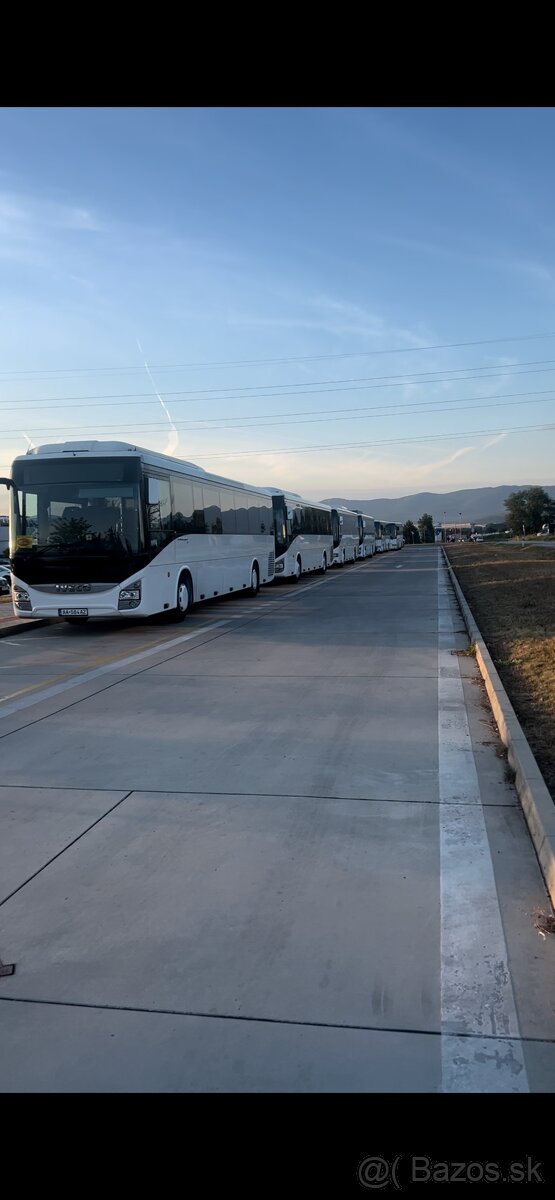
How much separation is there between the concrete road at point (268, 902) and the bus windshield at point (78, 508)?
19.5ft

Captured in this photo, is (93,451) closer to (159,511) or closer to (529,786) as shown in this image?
(159,511)

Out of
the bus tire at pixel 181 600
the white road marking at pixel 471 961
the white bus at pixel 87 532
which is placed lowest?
the white road marking at pixel 471 961

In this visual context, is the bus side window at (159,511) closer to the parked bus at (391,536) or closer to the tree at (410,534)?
the parked bus at (391,536)

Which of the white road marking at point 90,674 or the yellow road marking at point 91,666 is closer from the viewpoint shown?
the white road marking at point 90,674

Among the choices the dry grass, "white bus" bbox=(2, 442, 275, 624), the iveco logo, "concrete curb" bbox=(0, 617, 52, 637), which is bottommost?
the dry grass

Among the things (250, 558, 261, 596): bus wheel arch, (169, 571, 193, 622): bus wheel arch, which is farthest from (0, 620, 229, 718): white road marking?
(250, 558, 261, 596): bus wheel arch

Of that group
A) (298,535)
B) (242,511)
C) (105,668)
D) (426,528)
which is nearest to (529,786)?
(105,668)

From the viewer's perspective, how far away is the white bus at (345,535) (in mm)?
43344

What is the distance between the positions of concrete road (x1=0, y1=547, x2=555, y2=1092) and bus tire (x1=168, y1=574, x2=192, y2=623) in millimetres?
7886

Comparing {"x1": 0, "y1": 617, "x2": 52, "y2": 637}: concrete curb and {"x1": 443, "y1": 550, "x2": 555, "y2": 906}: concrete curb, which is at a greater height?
{"x1": 0, "y1": 617, "x2": 52, "y2": 637}: concrete curb

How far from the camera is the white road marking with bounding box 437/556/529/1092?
8.96ft

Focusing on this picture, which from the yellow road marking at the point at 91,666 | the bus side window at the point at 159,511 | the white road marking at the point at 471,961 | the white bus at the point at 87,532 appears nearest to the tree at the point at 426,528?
the bus side window at the point at 159,511

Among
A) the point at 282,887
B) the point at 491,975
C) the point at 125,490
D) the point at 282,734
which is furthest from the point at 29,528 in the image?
the point at 491,975

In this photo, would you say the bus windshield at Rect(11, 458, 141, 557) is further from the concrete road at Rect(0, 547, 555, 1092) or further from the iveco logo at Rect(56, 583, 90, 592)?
the concrete road at Rect(0, 547, 555, 1092)
